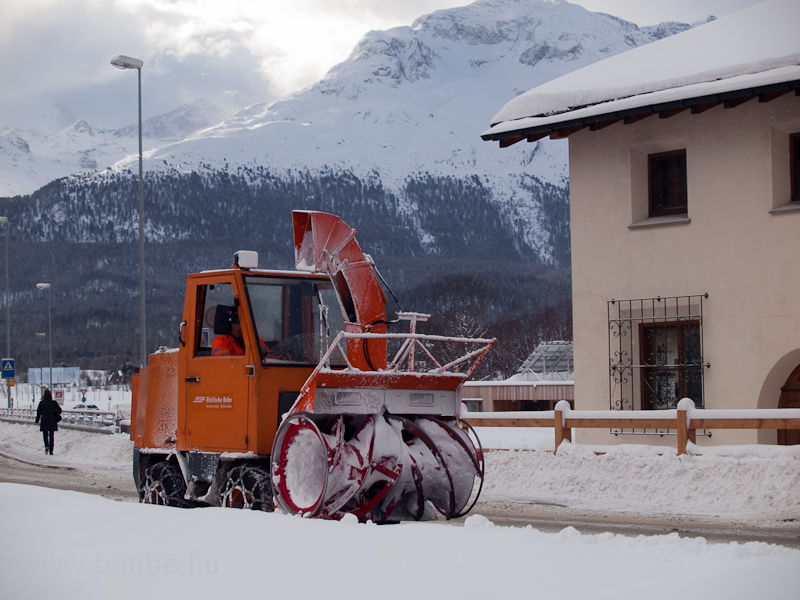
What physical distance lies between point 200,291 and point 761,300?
8.38 meters

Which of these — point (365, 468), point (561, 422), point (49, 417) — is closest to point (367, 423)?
point (365, 468)

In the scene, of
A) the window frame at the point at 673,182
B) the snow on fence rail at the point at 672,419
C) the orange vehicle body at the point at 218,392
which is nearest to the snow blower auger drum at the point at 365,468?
the orange vehicle body at the point at 218,392

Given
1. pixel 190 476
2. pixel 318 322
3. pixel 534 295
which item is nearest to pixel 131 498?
pixel 190 476

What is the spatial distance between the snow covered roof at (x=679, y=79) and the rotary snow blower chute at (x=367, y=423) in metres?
6.27

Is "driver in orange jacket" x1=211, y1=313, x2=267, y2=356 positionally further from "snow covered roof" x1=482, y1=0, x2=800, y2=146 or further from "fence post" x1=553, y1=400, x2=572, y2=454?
"snow covered roof" x1=482, y1=0, x2=800, y2=146

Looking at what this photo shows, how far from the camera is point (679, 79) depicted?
1434 cm

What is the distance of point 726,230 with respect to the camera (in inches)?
567

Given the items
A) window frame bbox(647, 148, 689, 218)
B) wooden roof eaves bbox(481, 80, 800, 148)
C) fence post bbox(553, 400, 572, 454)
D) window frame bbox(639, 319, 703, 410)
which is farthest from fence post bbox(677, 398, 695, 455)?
wooden roof eaves bbox(481, 80, 800, 148)

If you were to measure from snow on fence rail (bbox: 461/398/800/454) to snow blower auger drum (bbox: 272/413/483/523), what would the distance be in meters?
3.53

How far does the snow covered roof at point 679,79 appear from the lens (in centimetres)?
1354

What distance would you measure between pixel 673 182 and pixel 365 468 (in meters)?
8.98

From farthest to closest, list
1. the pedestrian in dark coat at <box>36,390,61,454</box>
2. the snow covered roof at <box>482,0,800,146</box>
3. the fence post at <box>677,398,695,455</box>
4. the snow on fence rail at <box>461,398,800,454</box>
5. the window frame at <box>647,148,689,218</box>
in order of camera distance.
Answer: the pedestrian in dark coat at <box>36,390,61,454</box> < the window frame at <box>647,148,689,218</box> < the snow covered roof at <box>482,0,800,146</box> < the fence post at <box>677,398,695,455</box> < the snow on fence rail at <box>461,398,800,454</box>

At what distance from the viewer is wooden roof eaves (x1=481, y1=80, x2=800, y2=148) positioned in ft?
Result: 43.7

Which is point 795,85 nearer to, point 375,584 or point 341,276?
point 341,276
